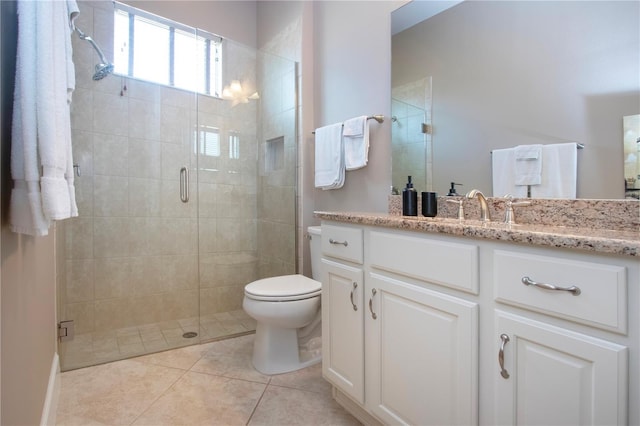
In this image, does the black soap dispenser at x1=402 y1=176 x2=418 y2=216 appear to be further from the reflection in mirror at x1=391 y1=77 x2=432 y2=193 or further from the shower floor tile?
the shower floor tile

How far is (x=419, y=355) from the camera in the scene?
3.48 ft

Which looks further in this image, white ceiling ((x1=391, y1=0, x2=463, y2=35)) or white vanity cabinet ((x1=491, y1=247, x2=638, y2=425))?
white ceiling ((x1=391, y1=0, x2=463, y2=35))

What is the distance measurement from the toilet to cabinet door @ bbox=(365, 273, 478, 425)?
587mm

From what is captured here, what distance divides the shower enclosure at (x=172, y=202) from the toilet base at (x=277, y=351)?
24.2 inches

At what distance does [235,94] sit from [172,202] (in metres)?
0.99

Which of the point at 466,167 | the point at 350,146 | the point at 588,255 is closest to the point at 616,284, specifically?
the point at 588,255

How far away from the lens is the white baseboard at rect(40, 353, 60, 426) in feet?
4.10

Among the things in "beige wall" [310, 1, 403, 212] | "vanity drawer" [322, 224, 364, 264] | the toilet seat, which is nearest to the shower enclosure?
"beige wall" [310, 1, 403, 212]

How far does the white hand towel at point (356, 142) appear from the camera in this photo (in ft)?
6.35

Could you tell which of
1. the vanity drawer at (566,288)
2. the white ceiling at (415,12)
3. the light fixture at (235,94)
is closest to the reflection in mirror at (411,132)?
the white ceiling at (415,12)

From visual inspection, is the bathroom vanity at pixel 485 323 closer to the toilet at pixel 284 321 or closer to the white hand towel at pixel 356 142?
the toilet at pixel 284 321

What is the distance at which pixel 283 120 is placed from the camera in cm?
258

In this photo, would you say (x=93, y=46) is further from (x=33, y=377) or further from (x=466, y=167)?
(x=466, y=167)

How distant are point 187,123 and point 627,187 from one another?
2.59 meters
